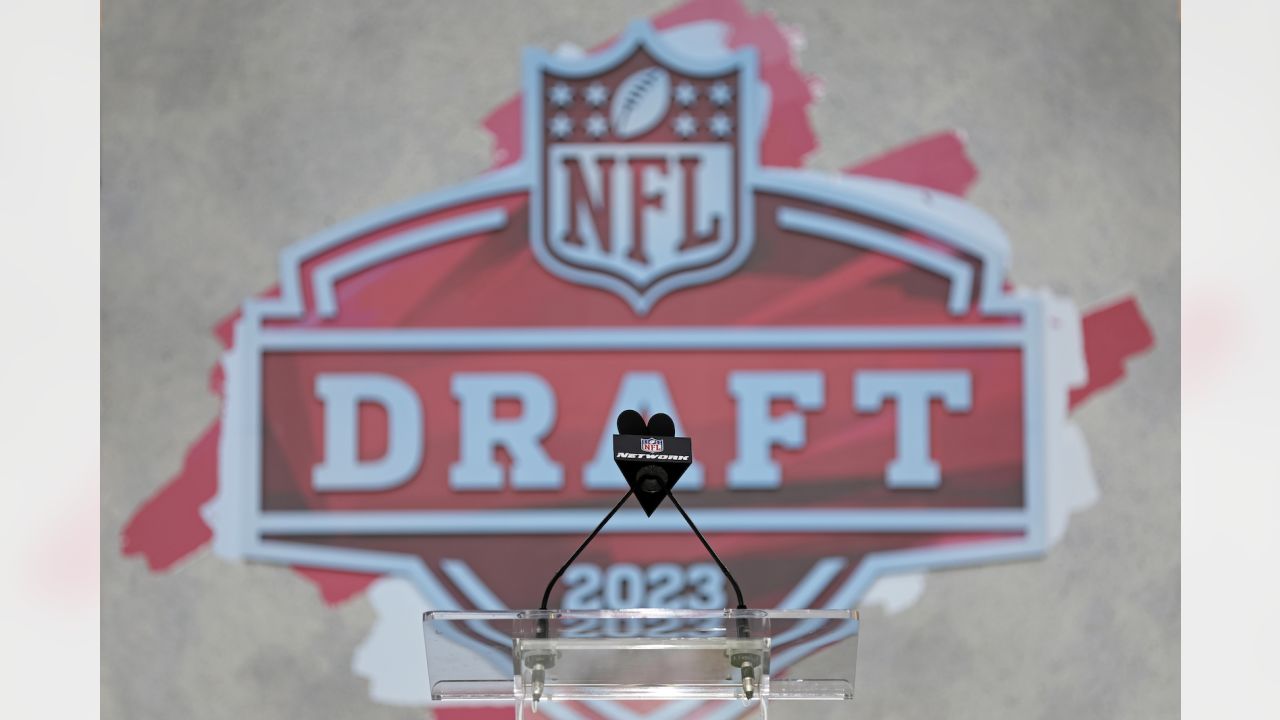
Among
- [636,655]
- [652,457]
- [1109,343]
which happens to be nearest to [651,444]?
[652,457]

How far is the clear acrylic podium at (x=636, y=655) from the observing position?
1422mm

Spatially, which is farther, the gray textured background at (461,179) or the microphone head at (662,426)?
the gray textured background at (461,179)

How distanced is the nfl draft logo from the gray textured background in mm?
1167

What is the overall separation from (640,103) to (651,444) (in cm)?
120

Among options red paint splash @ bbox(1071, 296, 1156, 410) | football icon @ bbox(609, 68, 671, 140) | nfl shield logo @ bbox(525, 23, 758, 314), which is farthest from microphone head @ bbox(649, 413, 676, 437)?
red paint splash @ bbox(1071, 296, 1156, 410)

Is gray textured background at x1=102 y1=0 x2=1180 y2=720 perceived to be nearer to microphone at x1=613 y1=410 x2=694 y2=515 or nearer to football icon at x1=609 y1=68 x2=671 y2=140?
football icon at x1=609 y1=68 x2=671 y2=140

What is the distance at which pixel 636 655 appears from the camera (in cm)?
141

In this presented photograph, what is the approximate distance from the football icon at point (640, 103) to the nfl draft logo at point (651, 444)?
114 centimetres

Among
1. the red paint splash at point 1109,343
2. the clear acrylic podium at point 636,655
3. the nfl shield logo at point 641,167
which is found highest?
the nfl shield logo at point 641,167

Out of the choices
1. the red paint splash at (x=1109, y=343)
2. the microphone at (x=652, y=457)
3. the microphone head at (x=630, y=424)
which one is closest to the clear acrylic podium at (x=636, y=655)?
the microphone at (x=652, y=457)

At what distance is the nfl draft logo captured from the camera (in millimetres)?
1585

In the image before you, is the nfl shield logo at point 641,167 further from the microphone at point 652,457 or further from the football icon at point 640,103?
the microphone at point 652,457
